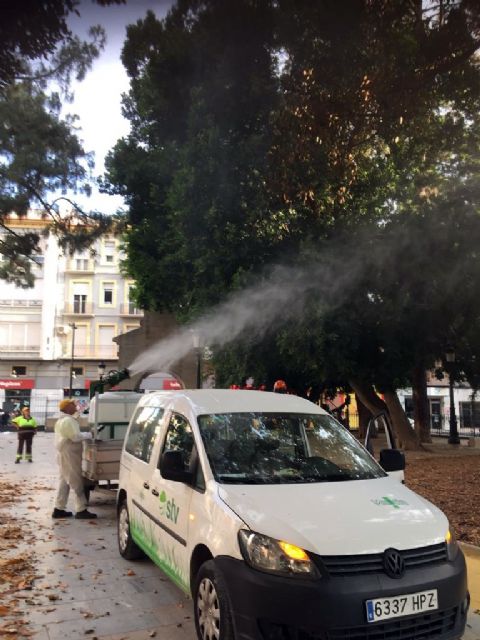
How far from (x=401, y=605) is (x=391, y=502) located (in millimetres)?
696

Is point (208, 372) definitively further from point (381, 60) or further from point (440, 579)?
point (440, 579)

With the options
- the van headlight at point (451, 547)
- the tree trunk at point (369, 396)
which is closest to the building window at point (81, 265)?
the tree trunk at point (369, 396)

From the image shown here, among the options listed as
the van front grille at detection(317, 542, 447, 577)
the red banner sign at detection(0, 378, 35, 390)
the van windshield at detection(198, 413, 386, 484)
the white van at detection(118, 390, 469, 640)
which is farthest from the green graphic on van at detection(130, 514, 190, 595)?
the red banner sign at detection(0, 378, 35, 390)

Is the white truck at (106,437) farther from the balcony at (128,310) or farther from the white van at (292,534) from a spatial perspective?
the balcony at (128,310)

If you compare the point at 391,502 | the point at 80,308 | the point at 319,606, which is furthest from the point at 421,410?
the point at 80,308

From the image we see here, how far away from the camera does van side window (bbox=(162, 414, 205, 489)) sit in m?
4.04

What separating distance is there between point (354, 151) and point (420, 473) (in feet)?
23.7

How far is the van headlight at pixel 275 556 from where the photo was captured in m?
3.07

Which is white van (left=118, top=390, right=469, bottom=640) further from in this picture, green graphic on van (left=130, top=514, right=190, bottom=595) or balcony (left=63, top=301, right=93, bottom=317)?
balcony (left=63, top=301, right=93, bottom=317)

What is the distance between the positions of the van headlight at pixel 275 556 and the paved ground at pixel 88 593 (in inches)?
53.2

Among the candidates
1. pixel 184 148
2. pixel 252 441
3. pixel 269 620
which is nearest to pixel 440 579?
pixel 269 620

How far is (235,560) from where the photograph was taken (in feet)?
10.6

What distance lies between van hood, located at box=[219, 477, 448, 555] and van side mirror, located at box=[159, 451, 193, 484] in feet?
1.19

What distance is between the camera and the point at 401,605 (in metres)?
3.10
